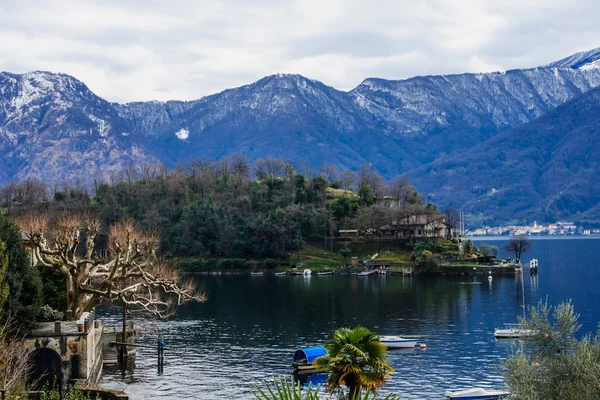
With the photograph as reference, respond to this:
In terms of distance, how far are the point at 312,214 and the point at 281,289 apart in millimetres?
61486

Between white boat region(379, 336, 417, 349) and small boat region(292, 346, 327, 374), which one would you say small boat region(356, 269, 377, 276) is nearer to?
white boat region(379, 336, 417, 349)

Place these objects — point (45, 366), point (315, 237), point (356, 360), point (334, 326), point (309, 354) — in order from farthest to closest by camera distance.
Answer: point (315, 237)
point (334, 326)
point (309, 354)
point (45, 366)
point (356, 360)

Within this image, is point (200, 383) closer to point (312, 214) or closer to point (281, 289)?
point (281, 289)

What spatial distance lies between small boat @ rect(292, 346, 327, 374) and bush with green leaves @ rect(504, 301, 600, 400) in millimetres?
24618

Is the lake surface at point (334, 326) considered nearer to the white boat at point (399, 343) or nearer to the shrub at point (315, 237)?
the white boat at point (399, 343)

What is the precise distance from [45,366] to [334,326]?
4346 cm

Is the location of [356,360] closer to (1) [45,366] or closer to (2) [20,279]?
(1) [45,366]

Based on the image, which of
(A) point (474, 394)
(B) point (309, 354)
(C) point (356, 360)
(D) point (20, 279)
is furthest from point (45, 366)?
(A) point (474, 394)

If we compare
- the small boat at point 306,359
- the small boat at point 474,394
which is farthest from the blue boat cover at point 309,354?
the small boat at point 474,394

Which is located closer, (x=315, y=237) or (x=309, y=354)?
(x=309, y=354)

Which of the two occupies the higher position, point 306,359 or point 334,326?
point 334,326

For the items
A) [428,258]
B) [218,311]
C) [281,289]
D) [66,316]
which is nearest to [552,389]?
[66,316]

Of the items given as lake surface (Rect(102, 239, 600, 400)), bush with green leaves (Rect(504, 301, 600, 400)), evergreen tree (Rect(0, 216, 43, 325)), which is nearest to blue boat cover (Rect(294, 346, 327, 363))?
lake surface (Rect(102, 239, 600, 400))

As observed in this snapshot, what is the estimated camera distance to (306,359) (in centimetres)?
6662
